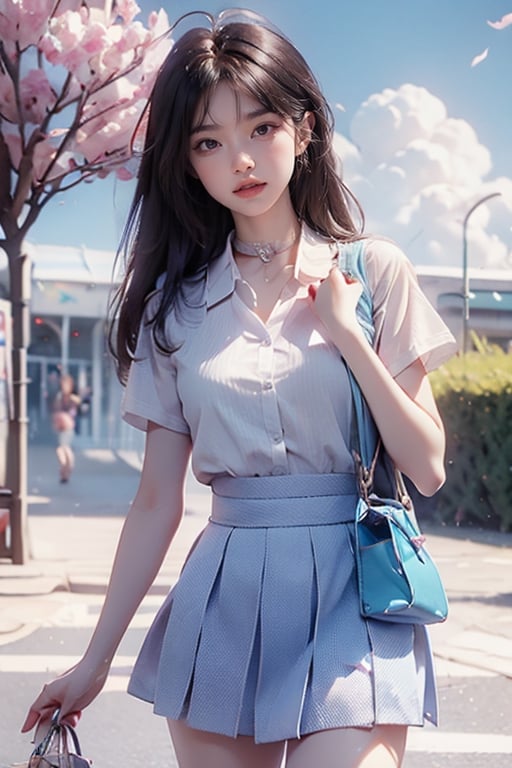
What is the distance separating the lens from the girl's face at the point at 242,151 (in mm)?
1194

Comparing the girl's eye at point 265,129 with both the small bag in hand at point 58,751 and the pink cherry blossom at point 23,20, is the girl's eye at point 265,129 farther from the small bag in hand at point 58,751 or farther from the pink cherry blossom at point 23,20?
the pink cherry blossom at point 23,20

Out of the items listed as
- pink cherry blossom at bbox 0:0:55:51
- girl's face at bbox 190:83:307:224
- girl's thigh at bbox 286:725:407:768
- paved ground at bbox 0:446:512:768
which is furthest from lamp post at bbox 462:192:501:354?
girl's thigh at bbox 286:725:407:768

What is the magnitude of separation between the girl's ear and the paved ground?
151cm

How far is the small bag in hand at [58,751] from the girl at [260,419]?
0.05 ft

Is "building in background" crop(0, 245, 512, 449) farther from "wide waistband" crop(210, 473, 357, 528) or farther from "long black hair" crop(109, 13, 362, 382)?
"wide waistband" crop(210, 473, 357, 528)

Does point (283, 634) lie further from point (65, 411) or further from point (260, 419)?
point (65, 411)

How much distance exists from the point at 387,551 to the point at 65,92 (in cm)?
171

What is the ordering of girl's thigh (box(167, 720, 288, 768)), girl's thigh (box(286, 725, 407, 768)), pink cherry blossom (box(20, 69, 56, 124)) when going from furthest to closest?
pink cherry blossom (box(20, 69, 56, 124))
girl's thigh (box(167, 720, 288, 768))
girl's thigh (box(286, 725, 407, 768))

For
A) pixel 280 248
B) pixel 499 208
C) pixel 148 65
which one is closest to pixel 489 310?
pixel 499 208

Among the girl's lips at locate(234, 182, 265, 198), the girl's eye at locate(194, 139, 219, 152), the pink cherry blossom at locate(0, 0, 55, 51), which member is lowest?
the girl's lips at locate(234, 182, 265, 198)

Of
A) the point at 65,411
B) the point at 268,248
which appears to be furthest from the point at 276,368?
the point at 65,411

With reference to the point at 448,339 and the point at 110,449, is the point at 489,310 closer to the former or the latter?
the point at 110,449

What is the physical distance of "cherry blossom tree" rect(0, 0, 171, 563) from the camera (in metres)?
2.38

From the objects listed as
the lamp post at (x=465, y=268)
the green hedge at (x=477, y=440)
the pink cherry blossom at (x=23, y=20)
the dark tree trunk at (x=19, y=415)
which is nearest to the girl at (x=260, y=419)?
the pink cherry blossom at (x=23, y=20)
